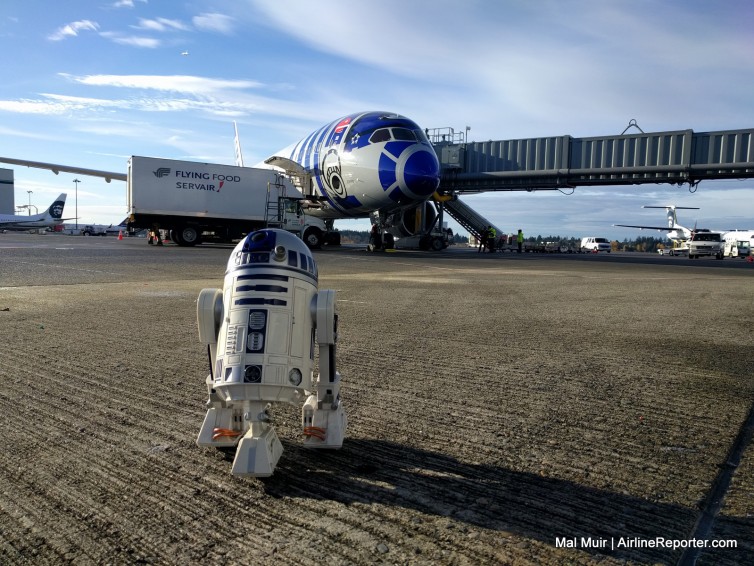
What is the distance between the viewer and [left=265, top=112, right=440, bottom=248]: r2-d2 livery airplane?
62.4 ft

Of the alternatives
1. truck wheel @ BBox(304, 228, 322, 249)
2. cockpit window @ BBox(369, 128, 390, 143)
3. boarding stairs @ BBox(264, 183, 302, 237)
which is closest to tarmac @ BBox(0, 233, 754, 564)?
cockpit window @ BBox(369, 128, 390, 143)

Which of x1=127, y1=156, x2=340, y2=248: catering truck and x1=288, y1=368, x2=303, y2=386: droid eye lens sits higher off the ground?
x1=127, y1=156, x2=340, y2=248: catering truck

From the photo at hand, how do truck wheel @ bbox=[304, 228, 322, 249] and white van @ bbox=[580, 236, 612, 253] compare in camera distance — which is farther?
white van @ bbox=[580, 236, 612, 253]

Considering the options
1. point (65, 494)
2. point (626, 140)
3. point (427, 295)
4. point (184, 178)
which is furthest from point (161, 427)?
point (626, 140)

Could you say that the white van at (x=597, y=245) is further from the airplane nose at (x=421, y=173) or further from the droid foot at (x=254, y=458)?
the droid foot at (x=254, y=458)

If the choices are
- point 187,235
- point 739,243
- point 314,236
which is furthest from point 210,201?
point 739,243

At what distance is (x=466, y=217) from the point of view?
131ft

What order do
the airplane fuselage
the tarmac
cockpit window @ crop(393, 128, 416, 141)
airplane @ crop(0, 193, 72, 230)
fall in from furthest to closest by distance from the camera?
Answer: airplane @ crop(0, 193, 72, 230), cockpit window @ crop(393, 128, 416, 141), the airplane fuselage, the tarmac

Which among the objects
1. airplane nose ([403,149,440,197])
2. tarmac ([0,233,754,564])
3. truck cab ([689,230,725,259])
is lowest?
tarmac ([0,233,754,564])

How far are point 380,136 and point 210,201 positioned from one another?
8.62 meters

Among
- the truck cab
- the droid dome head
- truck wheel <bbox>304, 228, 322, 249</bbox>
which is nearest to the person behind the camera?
the droid dome head

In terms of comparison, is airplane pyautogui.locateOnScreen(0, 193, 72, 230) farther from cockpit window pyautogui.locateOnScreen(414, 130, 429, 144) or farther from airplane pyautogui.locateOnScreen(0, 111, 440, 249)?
cockpit window pyautogui.locateOnScreen(414, 130, 429, 144)

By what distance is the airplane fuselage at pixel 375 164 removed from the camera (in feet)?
62.4

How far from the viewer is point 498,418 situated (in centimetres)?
290
